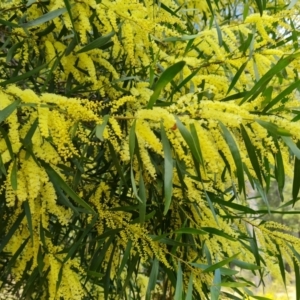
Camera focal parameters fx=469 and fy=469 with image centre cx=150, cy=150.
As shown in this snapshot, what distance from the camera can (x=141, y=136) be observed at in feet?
2.56

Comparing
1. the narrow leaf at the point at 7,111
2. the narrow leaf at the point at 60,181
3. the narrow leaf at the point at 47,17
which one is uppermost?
the narrow leaf at the point at 47,17

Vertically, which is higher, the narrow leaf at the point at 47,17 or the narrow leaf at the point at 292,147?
the narrow leaf at the point at 47,17

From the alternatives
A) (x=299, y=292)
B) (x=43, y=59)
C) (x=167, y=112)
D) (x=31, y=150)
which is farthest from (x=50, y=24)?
(x=299, y=292)

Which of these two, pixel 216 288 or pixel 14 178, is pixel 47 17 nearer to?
pixel 14 178

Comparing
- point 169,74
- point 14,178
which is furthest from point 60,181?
point 169,74

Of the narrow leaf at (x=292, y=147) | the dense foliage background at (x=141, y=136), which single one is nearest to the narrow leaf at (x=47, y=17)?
the dense foliage background at (x=141, y=136)

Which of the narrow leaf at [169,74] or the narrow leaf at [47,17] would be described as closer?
the narrow leaf at [169,74]

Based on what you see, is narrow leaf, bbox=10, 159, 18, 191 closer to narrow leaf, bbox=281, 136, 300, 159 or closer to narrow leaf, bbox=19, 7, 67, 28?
narrow leaf, bbox=19, 7, 67, 28

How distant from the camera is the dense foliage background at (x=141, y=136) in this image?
30.4 inches

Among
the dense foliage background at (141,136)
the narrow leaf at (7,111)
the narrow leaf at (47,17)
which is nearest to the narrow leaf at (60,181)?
the dense foliage background at (141,136)

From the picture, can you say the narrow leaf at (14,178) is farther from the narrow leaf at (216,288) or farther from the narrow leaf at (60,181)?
the narrow leaf at (216,288)

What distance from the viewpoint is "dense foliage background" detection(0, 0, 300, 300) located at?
30.4 inches

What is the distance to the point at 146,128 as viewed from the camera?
751 millimetres

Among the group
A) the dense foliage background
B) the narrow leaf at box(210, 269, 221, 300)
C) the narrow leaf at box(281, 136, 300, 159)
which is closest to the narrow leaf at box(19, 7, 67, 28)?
the dense foliage background
